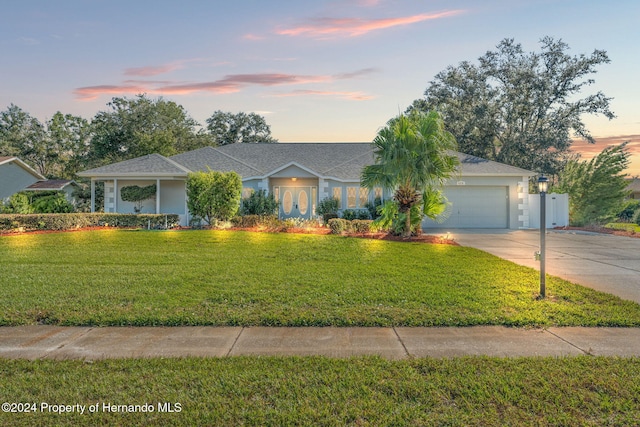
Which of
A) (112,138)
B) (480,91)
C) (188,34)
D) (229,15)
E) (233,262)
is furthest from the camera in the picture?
(112,138)

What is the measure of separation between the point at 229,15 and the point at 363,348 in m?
14.2

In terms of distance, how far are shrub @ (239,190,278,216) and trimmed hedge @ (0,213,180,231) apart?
11.0ft

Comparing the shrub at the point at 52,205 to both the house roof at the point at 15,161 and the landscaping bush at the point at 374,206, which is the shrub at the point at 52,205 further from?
the landscaping bush at the point at 374,206

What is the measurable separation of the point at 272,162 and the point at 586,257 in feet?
58.0

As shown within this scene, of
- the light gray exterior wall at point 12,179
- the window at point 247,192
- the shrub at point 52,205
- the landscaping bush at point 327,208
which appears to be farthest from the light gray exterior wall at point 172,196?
the light gray exterior wall at point 12,179

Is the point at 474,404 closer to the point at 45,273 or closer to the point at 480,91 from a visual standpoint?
the point at 45,273

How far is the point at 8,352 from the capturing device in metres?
4.39

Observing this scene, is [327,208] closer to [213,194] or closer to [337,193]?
[337,193]

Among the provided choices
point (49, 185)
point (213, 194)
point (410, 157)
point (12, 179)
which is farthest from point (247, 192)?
point (12, 179)

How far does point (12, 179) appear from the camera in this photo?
30.8 m

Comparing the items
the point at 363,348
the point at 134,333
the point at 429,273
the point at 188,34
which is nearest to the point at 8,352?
the point at 134,333

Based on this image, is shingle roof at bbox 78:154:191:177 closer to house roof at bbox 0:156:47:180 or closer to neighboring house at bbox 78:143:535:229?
neighboring house at bbox 78:143:535:229

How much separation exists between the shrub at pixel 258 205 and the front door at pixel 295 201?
1.82 meters

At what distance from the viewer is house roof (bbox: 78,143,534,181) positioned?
71.5ft
